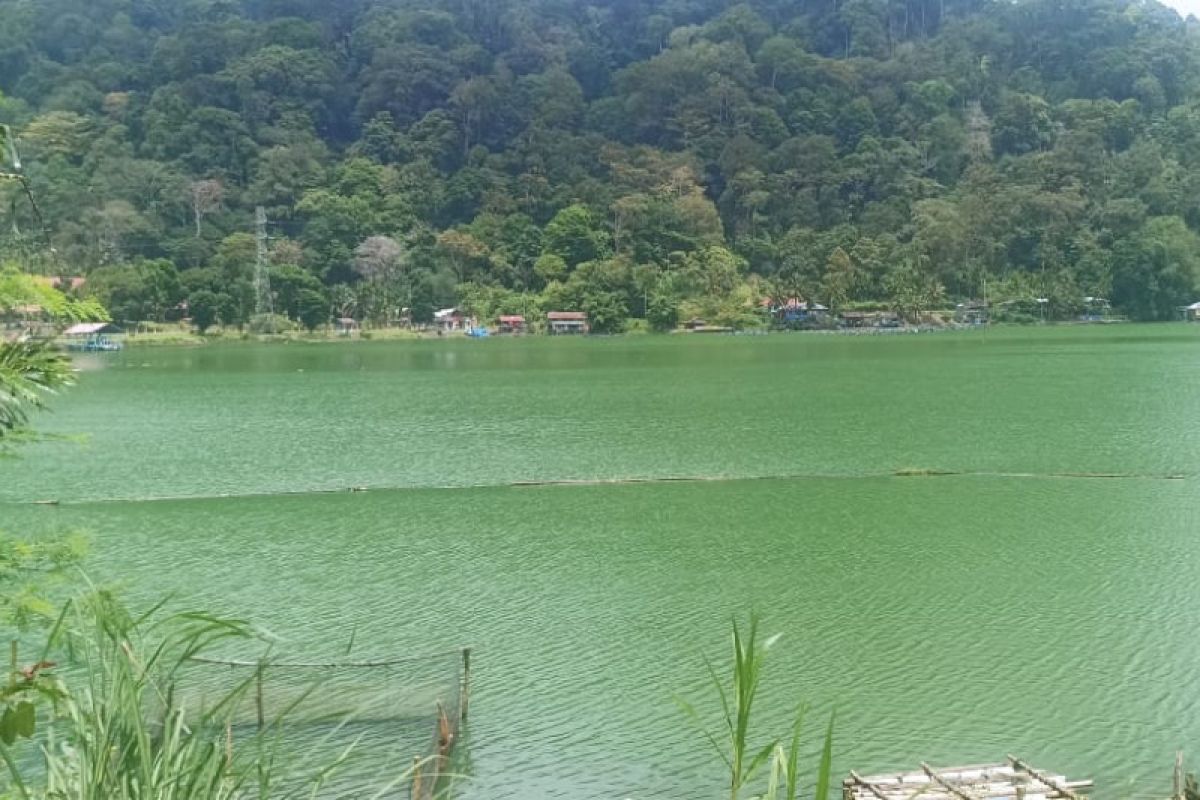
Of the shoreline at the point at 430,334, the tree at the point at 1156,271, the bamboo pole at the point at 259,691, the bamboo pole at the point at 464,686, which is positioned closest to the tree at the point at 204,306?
the shoreline at the point at 430,334

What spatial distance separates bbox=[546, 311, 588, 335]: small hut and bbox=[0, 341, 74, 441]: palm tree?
2885 inches

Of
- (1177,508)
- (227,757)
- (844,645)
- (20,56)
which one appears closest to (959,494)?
(1177,508)

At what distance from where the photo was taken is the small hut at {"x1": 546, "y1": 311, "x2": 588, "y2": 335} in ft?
255

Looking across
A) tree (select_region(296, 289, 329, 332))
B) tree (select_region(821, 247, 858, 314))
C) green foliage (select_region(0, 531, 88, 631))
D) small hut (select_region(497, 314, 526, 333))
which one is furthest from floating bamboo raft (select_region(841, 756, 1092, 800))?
tree (select_region(296, 289, 329, 332))

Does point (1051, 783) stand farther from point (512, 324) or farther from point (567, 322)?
point (512, 324)

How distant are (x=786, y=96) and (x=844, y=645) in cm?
9693

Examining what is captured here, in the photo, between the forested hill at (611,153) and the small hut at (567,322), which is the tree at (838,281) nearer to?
the forested hill at (611,153)

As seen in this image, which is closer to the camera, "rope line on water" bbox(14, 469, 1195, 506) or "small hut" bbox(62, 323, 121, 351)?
"rope line on water" bbox(14, 469, 1195, 506)

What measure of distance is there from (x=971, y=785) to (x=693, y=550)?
746 centimetres

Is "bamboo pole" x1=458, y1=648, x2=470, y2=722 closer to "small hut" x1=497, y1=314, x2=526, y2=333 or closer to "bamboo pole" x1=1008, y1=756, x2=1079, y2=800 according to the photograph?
"bamboo pole" x1=1008, y1=756, x2=1079, y2=800

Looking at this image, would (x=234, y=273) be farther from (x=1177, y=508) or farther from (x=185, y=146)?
(x=1177, y=508)

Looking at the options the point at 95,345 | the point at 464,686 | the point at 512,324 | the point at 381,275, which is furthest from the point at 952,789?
the point at 381,275

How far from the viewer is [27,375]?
438 centimetres

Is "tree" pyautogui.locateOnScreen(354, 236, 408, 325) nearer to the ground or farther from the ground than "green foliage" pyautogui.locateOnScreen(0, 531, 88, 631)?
farther from the ground
